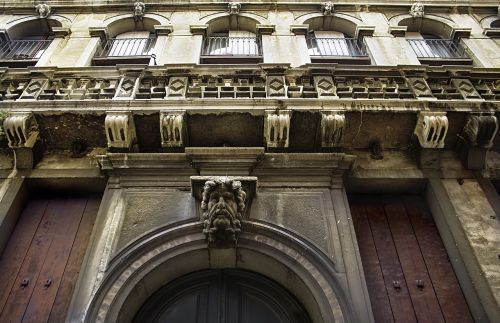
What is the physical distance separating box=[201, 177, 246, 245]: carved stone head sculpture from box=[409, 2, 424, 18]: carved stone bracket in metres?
7.51

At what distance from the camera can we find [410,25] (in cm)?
1060

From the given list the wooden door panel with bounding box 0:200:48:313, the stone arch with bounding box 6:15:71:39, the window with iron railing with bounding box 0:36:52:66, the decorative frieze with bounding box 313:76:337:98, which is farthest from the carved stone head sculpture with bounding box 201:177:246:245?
the stone arch with bounding box 6:15:71:39

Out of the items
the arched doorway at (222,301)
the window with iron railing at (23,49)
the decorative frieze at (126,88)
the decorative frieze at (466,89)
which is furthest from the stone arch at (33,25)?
the decorative frieze at (466,89)

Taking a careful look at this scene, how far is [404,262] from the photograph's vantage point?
597cm

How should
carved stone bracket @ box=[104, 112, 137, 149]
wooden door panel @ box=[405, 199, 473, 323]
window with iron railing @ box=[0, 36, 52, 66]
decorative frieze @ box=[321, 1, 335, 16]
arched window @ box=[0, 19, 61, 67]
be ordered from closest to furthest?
wooden door panel @ box=[405, 199, 473, 323] → carved stone bracket @ box=[104, 112, 137, 149] → arched window @ box=[0, 19, 61, 67] → window with iron railing @ box=[0, 36, 52, 66] → decorative frieze @ box=[321, 1, 335, 16]

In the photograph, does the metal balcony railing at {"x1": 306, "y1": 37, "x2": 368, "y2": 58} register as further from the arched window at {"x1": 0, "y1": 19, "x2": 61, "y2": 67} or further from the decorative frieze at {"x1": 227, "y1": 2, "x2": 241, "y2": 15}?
the arched window at {"x1": 0, "y1": 19, "x2": 61, "y2": 67}

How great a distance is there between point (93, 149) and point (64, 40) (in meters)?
A: 3.80

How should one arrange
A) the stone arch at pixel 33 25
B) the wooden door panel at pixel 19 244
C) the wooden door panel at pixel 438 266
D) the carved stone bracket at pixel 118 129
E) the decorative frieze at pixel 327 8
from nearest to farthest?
the wooden door panel at pixel 438 266
the wooden door panel at pixel 19 244
the carved stone bracket at pixel 118 129
the stone arch at pixel 33 25
the decorative frieze at pixel 327 8

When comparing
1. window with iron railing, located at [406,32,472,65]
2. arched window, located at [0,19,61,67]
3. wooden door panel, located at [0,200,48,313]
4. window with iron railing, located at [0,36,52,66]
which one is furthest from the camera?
window with iron railing, located at [0,36,52,66]

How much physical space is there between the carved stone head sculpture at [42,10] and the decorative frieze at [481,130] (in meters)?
9.55

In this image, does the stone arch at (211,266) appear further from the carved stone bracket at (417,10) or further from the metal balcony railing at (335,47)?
the carved stone bracket at (417,10)

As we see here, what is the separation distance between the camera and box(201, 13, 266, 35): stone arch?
33.8 ft

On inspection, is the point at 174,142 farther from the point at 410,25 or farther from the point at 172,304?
the point at 410,25

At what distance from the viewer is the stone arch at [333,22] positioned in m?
10.3
